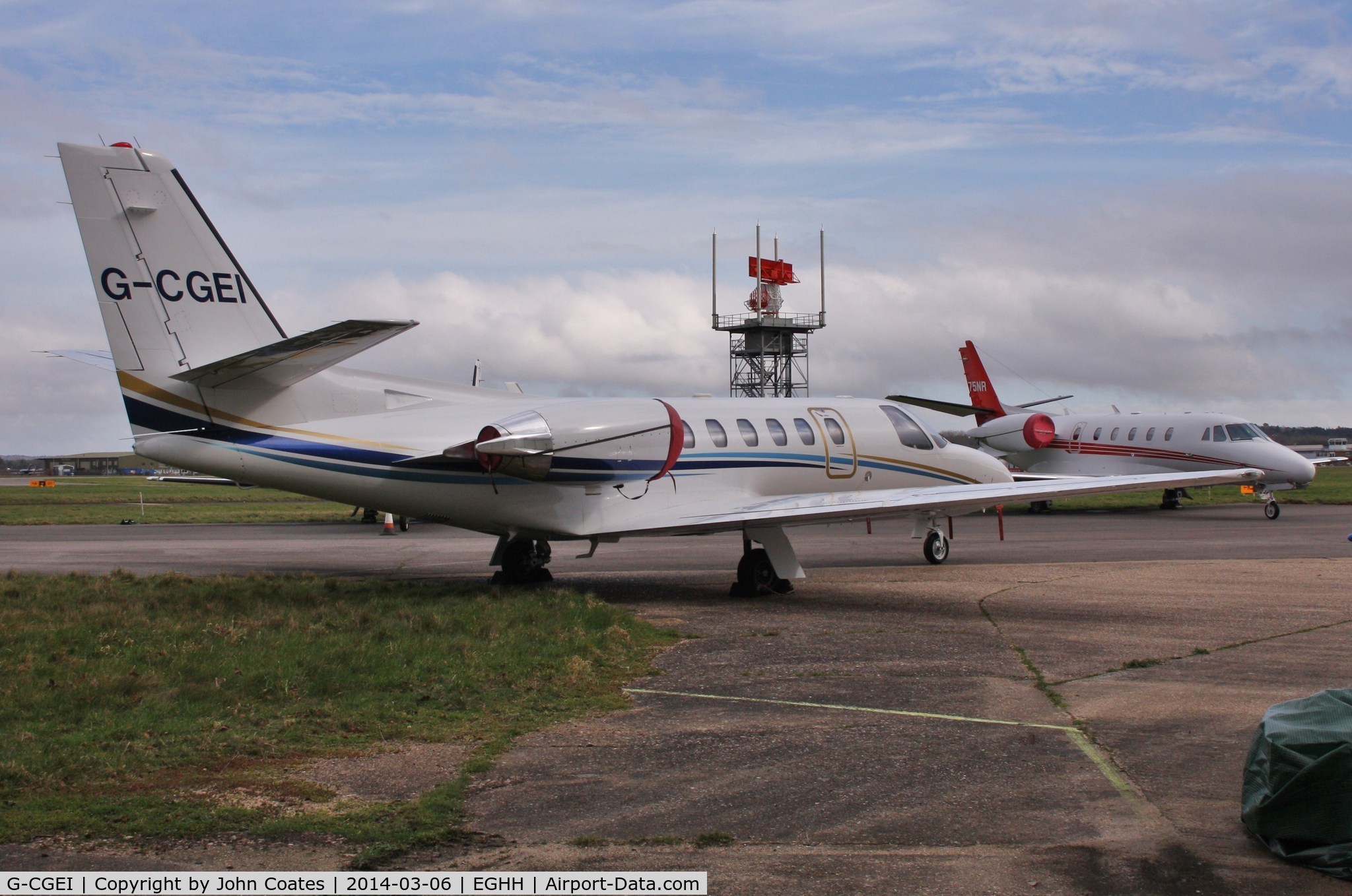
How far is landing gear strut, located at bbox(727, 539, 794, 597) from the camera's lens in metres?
16.5

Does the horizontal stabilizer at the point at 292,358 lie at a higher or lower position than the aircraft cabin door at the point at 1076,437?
higher

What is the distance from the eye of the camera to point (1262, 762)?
217 inches

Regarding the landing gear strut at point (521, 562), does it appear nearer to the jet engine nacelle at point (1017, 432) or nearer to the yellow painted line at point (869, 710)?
the yellow painted line at point (869, 710)

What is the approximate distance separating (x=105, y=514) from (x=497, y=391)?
29588 millimetres

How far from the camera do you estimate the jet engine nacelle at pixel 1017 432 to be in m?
39.8

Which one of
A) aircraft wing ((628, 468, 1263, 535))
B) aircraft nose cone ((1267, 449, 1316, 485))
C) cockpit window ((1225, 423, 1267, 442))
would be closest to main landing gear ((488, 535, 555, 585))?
aircraft wing ((628, 468, 1263, 535))

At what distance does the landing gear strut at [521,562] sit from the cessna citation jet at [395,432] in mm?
28

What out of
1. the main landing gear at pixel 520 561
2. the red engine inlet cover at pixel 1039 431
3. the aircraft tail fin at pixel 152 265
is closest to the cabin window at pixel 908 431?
the main landing gear at pixel 520 561

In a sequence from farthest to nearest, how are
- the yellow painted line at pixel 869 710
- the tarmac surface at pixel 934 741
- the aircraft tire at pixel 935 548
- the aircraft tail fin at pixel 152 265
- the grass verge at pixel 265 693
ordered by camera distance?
the aircraft tire at pixel 935 548
the aircraft tail fin at pixel 152 265
the yellow painted line at pixel 869 710
the grass verge at pixel 265 693
the tarmac surface at pixel 934 741

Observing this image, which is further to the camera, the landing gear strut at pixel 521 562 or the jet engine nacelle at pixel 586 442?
the landing gear strut at pixel 521 562

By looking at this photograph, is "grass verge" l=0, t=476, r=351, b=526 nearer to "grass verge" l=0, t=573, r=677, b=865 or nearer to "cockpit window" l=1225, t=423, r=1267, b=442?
"grass verge" l=0, t=573, r=677, b=865

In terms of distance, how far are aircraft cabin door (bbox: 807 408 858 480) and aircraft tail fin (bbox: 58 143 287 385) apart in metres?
8.70

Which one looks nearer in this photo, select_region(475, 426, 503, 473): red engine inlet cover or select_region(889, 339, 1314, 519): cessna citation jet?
select_region(475, 426, 503, 473): red engine inlet cover

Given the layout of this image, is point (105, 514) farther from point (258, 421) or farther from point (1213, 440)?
point (1213, 440)
